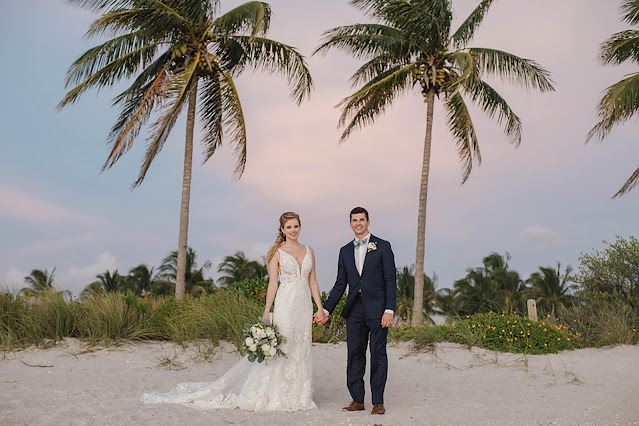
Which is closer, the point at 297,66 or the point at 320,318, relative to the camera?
the point at 320,318

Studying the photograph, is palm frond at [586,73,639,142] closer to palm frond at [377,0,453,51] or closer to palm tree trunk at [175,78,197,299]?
palm frond at [377,0,453,51]

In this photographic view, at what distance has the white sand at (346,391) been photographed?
6.22 m

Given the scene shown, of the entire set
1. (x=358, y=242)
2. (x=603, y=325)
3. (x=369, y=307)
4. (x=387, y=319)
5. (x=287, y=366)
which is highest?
(x=358, y=242)

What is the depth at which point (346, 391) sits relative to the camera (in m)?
7.97

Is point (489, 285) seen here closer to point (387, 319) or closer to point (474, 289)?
point (474, 289)

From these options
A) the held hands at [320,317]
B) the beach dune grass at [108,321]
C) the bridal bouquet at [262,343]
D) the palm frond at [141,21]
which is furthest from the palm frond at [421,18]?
the bridal bouquet at [262,343]

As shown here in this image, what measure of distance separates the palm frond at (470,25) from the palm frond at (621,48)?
4528 millimetres

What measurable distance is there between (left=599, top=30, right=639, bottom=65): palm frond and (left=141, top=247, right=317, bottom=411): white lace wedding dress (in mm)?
16883

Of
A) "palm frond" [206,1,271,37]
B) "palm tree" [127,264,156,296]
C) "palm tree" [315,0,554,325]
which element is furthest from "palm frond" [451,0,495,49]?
"palm tree" [127,264,156,296]

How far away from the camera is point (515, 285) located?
1307 inches

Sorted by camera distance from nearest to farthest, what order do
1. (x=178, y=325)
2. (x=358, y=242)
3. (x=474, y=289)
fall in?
(x=358, y=242), (x=178, y=325), (x=474, y=289)

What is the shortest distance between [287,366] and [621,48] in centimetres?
1789

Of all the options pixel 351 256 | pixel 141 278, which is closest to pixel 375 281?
pixel 351 256

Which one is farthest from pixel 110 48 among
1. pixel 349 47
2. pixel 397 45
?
pixel 397 45
